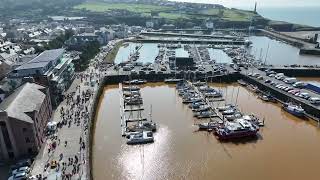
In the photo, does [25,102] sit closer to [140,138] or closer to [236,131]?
[140,138]

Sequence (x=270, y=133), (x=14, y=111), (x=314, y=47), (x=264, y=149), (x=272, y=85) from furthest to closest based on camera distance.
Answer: (x=314, y=47), (x=272, y=85), (x=270, y=133), (x=264, y=149), (x=14, y=111)

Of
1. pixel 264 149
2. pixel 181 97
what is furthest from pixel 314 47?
pixel 264 149

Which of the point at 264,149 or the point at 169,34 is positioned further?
the point at 169,34

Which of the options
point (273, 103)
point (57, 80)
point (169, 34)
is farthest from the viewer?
point (169, 34)

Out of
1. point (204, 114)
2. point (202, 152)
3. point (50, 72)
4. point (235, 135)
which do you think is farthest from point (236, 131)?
point (50, 72)

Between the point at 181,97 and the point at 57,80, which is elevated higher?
the point at 57,80

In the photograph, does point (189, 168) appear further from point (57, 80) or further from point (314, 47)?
point (314, 47)
